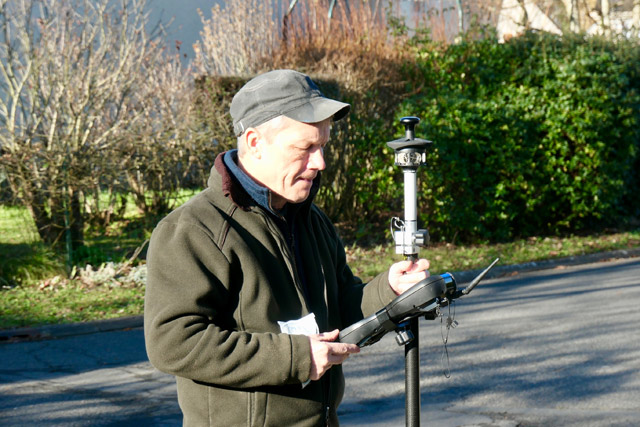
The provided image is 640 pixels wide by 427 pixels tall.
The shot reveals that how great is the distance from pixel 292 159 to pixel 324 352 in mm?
553

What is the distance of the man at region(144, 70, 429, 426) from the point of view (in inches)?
81.6

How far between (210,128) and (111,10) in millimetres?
2235

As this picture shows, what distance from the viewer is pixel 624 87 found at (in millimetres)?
11969

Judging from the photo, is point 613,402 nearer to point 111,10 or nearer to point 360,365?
point 360,365

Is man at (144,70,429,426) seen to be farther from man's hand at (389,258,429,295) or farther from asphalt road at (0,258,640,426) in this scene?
asphalt road at (0,258,640,426)

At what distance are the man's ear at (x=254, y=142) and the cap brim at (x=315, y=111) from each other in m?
0.11

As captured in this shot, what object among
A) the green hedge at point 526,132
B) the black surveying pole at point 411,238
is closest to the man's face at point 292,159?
the black surveying pole at point 411,238

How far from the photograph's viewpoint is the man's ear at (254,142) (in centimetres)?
225

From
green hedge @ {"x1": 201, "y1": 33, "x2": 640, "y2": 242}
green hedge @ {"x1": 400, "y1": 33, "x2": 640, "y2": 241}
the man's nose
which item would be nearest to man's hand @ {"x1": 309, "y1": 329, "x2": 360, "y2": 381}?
the man's nose

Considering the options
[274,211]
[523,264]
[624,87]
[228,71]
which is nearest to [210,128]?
[228,71]

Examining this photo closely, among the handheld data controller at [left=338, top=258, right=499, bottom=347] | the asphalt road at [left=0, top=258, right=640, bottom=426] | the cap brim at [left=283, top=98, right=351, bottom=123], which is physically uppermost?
the cap brim at [left=283, top=98, right=351, bottom=123]

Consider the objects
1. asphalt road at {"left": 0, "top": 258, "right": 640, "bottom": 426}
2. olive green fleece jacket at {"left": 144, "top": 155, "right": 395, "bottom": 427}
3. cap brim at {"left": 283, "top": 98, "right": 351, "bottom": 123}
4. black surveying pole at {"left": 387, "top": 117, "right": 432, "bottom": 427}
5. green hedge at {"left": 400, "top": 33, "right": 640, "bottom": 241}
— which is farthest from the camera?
green hedge at {"left": 400, "top": 33, "right": 640, "bottom": 241}

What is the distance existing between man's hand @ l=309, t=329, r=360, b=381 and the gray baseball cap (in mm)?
603

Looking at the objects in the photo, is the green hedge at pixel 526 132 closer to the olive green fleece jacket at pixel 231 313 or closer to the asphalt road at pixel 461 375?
the asphalt road at pixel 461 375
